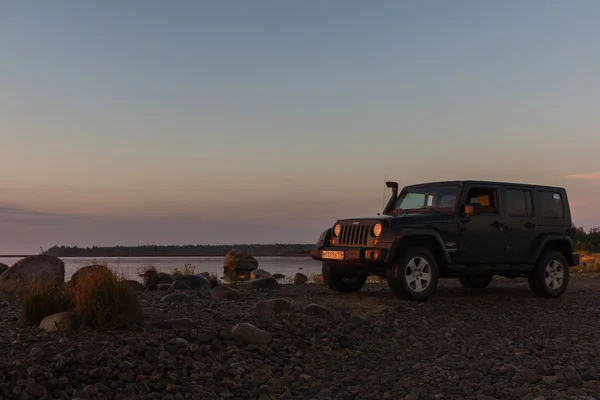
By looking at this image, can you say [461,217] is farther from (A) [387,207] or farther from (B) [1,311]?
(B) [1,311]

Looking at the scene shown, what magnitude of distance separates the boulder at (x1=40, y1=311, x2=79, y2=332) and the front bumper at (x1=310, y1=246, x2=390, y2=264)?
4847 millimetres

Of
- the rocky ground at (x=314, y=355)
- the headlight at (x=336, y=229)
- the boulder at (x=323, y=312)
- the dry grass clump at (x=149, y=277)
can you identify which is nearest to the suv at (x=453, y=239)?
the headlight at (x=336, y=229)

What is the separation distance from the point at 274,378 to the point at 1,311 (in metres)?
4.71

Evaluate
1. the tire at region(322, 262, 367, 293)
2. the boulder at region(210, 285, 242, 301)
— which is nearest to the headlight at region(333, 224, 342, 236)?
the tire at region(322, 262, 367, 293)

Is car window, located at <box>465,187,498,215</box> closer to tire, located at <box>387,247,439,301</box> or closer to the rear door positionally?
the rear door

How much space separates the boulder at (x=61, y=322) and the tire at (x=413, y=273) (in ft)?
16.7

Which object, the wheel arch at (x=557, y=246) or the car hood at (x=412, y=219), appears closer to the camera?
the car hood at (x=412, y=219)

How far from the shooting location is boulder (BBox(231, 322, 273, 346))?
696cm

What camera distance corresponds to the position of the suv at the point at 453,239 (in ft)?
32.3

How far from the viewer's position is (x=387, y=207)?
39.5 feet

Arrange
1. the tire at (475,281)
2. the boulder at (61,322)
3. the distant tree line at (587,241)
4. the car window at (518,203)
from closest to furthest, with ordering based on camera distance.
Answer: the boulder at (61,322), the car window at (518,203), the tire at (475,281), the distant tree line at (587,241)

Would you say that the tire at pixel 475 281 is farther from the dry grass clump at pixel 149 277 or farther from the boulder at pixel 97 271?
the boulder at pixel 97 271

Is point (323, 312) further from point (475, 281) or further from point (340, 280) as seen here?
point (475, 281)

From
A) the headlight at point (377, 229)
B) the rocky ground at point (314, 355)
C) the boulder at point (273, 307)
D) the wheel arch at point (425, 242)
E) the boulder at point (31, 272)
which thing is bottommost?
the rocky ground at point (314, 355)
